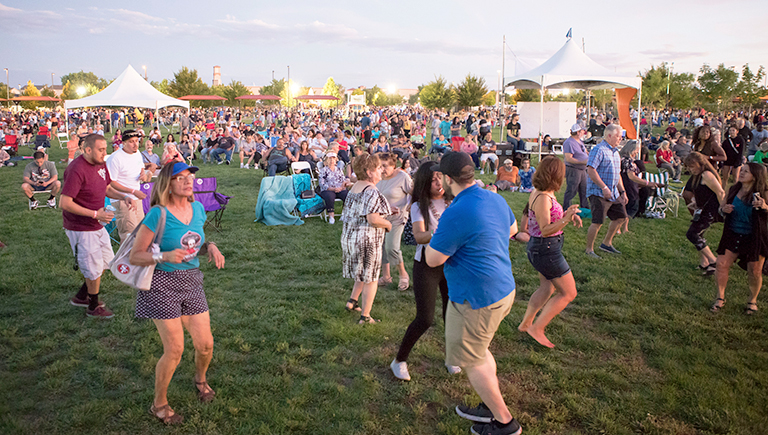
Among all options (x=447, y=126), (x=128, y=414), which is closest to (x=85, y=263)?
(x=128, y=414)

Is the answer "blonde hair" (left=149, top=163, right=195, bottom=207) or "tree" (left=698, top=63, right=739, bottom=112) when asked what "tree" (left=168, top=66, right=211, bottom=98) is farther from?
"blonde hair" (left=149, top=163, right=195, bottom=207)

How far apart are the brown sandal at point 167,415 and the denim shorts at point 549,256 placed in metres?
2.99

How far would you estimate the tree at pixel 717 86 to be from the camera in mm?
40312

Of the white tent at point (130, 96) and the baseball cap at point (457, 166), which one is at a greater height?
the white tent at point (130, 96)

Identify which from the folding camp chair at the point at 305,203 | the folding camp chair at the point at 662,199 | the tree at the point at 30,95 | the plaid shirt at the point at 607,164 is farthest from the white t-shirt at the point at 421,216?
the tree at the point at 30,95

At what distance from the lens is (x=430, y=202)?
389cm

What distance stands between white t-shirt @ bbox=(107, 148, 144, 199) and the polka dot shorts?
3.24 metres

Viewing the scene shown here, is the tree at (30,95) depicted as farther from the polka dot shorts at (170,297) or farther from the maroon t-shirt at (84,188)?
the polka dot shorts at (170,297)

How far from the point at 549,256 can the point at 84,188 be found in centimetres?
413

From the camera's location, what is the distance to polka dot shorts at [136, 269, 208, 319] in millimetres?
3053

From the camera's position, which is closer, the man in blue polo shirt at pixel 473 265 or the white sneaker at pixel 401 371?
the man in blue polo shirt at pixel 473 265

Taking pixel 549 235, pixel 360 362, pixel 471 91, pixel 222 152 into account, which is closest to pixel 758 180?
pixel 549 235

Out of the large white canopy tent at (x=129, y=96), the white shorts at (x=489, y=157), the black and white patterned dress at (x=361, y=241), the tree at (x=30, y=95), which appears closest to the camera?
the black and white patterned dress at (x=361, y=241)

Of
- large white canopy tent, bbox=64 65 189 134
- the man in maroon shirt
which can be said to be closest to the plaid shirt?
the man in maroon shirt
